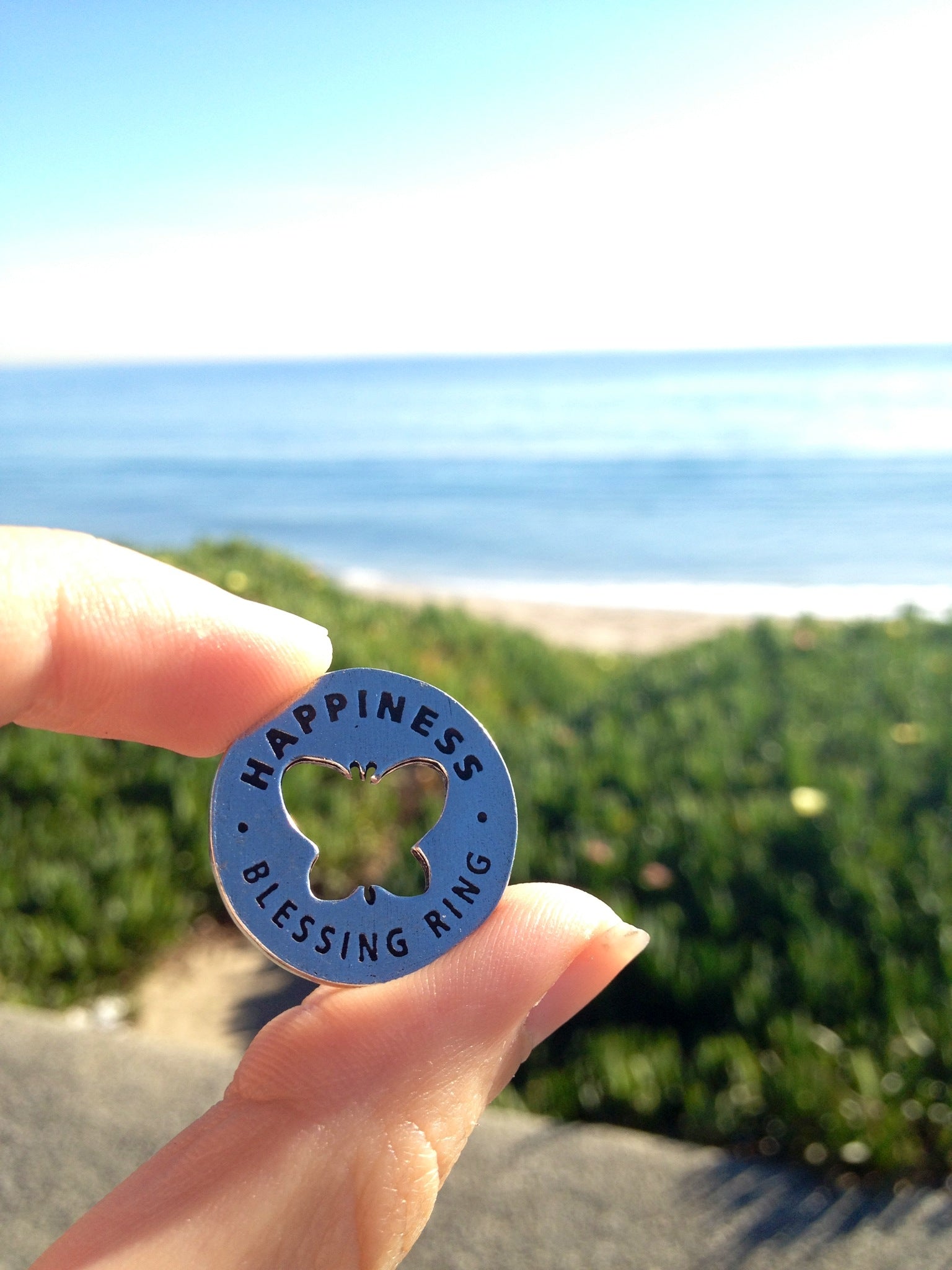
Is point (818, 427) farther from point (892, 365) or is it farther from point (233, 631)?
point (892, 365)

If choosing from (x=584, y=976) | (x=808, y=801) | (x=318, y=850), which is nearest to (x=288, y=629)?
(x=318, y=850)

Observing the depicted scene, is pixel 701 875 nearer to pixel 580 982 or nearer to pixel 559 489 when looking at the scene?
pixel 580 982

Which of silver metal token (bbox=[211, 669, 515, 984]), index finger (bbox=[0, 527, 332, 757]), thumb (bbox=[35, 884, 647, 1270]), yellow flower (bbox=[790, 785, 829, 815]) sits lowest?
yellow flower (bbox=[790, 785, 829, 815])

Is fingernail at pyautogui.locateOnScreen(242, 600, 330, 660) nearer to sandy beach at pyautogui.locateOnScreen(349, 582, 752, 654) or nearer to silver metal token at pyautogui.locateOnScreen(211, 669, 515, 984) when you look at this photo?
silver metal token at pyautogui.locateOnScreen(211, 669, 515, 984)

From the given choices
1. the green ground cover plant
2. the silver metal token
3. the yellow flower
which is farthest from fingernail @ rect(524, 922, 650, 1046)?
the yellow flower

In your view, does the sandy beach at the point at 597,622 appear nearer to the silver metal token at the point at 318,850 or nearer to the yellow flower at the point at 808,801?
the yellow flower at the point at 808,801

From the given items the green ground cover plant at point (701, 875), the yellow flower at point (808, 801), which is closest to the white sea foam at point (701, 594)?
the green ground cover plant at point (701, 875)
